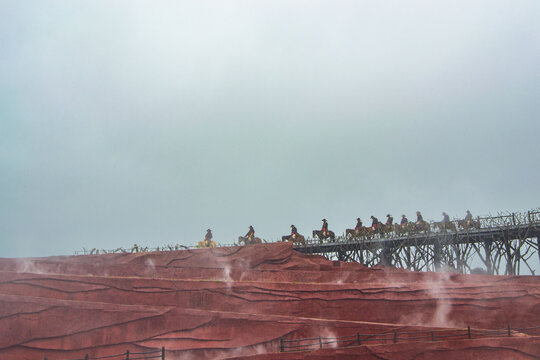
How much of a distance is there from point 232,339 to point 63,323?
557 cm

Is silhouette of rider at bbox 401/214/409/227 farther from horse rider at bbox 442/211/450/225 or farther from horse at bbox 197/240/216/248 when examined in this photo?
horse at bbox 197/240/216/248

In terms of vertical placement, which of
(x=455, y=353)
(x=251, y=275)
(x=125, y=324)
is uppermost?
(x=251, y=275)

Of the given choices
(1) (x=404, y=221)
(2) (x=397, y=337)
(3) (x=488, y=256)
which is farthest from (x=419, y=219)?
(2) (x=397, y=337)

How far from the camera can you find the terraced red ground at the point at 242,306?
48.3 feet

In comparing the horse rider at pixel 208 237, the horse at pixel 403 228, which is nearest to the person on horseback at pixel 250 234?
the horse rider at pixel 208 237

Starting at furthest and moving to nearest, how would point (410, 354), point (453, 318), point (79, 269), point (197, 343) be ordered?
1. point (79, 269)
2. point (453, 318)
3. point (197, 343)
4. point (410, 354)

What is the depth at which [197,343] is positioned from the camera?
15.2 meters

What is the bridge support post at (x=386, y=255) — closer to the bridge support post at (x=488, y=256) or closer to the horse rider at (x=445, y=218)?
the horse rider at (x=445, y=218)

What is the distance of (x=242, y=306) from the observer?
53.7 feet

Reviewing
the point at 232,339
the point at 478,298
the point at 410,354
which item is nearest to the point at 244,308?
the point at 232,339

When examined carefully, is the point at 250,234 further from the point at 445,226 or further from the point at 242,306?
the point at 445,226

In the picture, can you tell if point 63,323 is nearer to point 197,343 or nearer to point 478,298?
point 197,343

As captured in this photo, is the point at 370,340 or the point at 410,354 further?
the point at 370,340

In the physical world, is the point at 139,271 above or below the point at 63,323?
above
